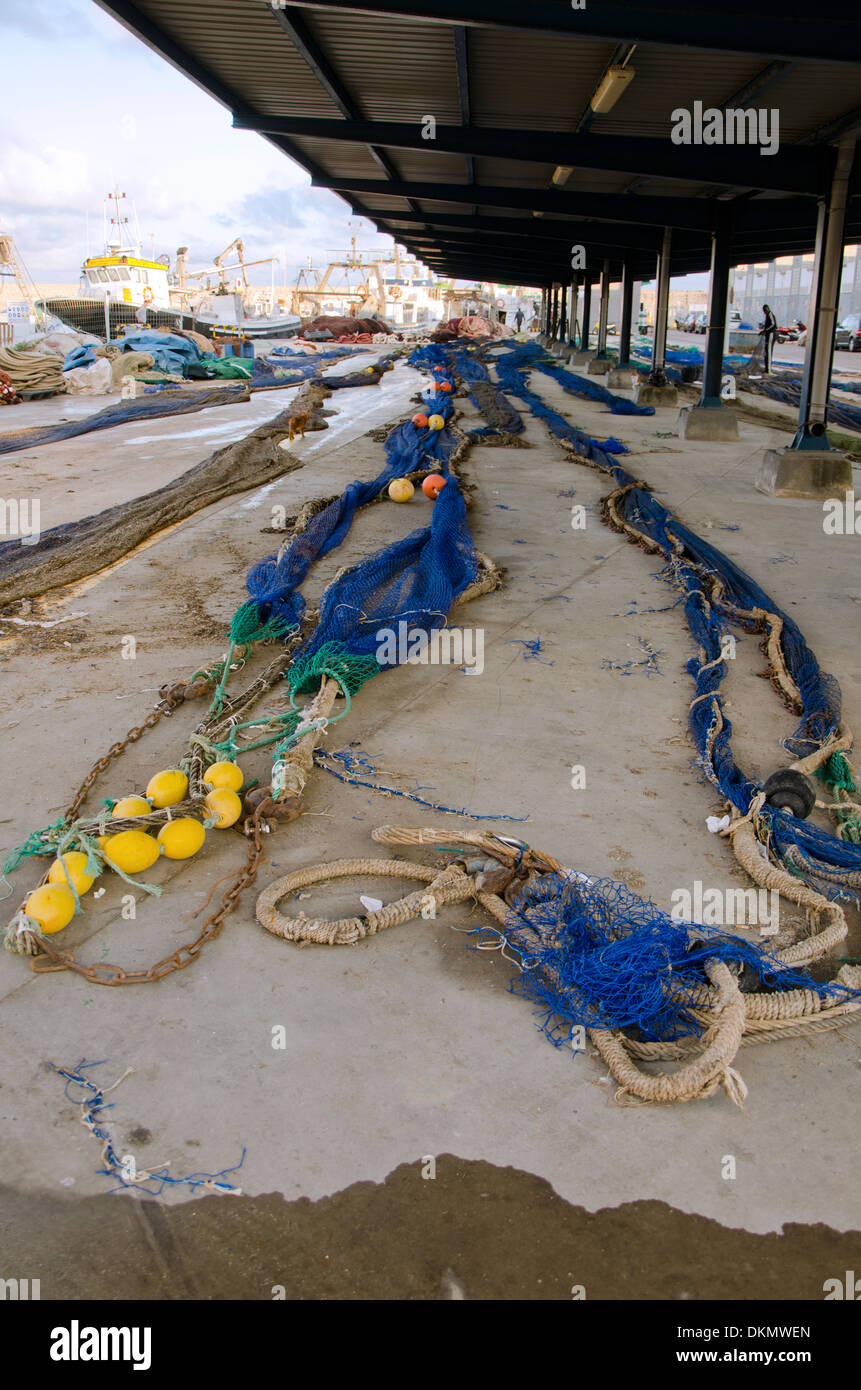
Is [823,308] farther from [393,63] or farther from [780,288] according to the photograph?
[780,288]

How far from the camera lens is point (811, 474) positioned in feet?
33.7

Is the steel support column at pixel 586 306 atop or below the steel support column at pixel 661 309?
atop

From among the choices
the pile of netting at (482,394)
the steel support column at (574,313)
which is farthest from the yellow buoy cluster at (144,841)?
the steel support column at (574,313)

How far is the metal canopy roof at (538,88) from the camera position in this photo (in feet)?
20.3

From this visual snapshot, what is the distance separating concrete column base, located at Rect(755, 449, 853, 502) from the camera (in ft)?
33.6

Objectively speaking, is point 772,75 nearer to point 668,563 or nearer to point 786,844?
point 668,563

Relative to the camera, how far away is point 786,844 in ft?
11.3

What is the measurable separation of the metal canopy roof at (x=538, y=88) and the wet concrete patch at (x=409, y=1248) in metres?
6.80

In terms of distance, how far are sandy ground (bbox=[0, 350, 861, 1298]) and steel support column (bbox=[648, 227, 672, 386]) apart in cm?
1488

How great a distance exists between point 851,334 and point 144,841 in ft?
140

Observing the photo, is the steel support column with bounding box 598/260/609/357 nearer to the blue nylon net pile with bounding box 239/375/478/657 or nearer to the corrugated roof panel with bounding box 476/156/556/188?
the corrugated roof panel with bounding box 476/156/556/188

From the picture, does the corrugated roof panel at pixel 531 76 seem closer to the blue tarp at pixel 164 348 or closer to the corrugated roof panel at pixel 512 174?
the corrugated roof panel at pixel 512 174

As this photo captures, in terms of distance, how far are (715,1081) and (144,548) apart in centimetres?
670

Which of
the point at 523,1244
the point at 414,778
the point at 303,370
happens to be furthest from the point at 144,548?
the point at 303,370
